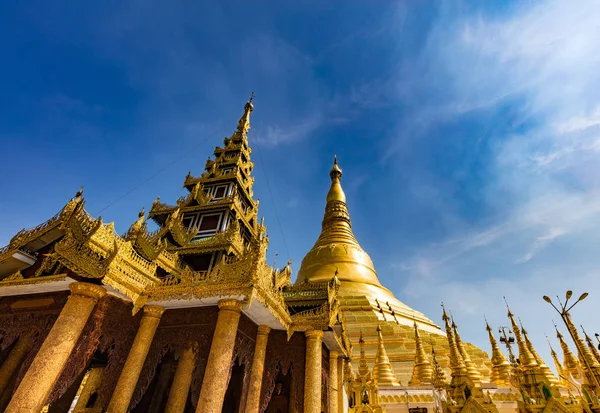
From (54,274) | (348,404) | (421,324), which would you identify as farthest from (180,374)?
(421,324)

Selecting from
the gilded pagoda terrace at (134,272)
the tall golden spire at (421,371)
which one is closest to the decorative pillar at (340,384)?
the gilded pagoda terrace at (134,272)

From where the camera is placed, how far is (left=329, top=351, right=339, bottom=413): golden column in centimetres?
1168

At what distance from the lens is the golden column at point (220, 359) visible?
707 centimetres

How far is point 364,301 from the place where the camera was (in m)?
23.5

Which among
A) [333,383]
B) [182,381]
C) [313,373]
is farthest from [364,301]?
[182,381]

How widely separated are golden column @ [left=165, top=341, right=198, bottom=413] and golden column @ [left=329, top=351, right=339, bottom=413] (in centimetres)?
540

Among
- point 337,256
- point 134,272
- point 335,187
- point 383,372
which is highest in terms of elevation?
point 335,187

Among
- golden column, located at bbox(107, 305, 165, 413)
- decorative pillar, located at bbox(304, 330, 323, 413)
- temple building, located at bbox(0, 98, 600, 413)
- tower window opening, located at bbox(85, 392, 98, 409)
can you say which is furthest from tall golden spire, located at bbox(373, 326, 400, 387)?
tower window opening, located at bbox(85, 392, 98, 409)

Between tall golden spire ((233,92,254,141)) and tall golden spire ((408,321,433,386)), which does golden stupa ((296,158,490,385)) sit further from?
tall golden spire ((233,92,254,141))

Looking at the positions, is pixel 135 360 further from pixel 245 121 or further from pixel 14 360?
pixel 245 121

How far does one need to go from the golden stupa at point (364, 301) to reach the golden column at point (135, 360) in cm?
597

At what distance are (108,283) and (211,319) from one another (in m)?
2.73

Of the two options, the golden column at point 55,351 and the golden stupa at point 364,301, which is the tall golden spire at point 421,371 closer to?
the golden stupa at point 364,301

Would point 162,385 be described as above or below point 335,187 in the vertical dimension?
below
